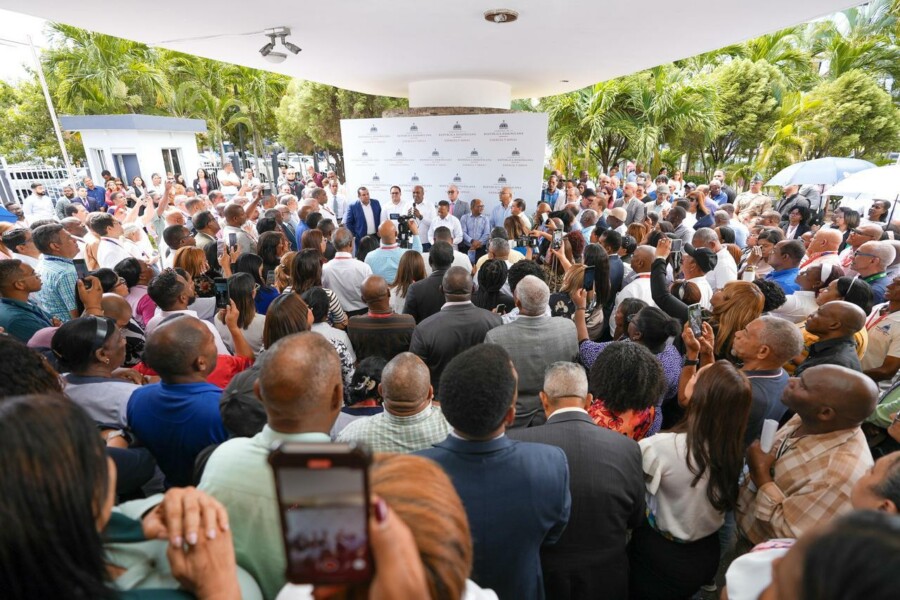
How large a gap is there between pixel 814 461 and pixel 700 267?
2.21 meters

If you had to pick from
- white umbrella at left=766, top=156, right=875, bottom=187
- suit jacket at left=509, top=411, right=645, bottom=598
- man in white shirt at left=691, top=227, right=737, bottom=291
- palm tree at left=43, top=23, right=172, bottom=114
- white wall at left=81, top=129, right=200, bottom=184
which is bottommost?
suit jacket at left=509, top=411, right=645, bottom=598

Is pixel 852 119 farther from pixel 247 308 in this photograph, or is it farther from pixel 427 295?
pixel 247 308

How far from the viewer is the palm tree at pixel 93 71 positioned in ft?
59.7

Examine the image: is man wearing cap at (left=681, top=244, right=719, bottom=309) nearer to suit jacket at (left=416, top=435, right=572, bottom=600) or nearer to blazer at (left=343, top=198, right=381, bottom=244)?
suit jacket at (left=416, top=435, right=572, bottom=600)

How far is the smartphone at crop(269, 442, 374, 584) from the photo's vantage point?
63 cm

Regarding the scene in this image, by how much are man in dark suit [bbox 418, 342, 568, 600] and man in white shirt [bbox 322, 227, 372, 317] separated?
313 cm

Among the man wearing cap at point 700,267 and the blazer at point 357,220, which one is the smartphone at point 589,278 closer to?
the man wearing cap at point 700,267

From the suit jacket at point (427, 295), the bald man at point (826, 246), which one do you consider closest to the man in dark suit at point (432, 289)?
the suit jacket at point (427, 295)

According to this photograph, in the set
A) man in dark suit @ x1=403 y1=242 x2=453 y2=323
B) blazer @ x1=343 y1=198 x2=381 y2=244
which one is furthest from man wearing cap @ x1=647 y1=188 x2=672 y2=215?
man in dark suit @ x1=403 y1=242 x2=453 y2=323

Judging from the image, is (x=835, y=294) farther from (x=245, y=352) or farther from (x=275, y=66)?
(x=275, y=66)

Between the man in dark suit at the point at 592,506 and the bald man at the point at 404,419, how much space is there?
398mm

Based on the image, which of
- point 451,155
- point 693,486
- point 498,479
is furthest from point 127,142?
point 693,486

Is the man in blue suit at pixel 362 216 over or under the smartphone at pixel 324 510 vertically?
under

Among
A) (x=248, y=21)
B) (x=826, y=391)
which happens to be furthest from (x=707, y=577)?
(x=248, y=21)
